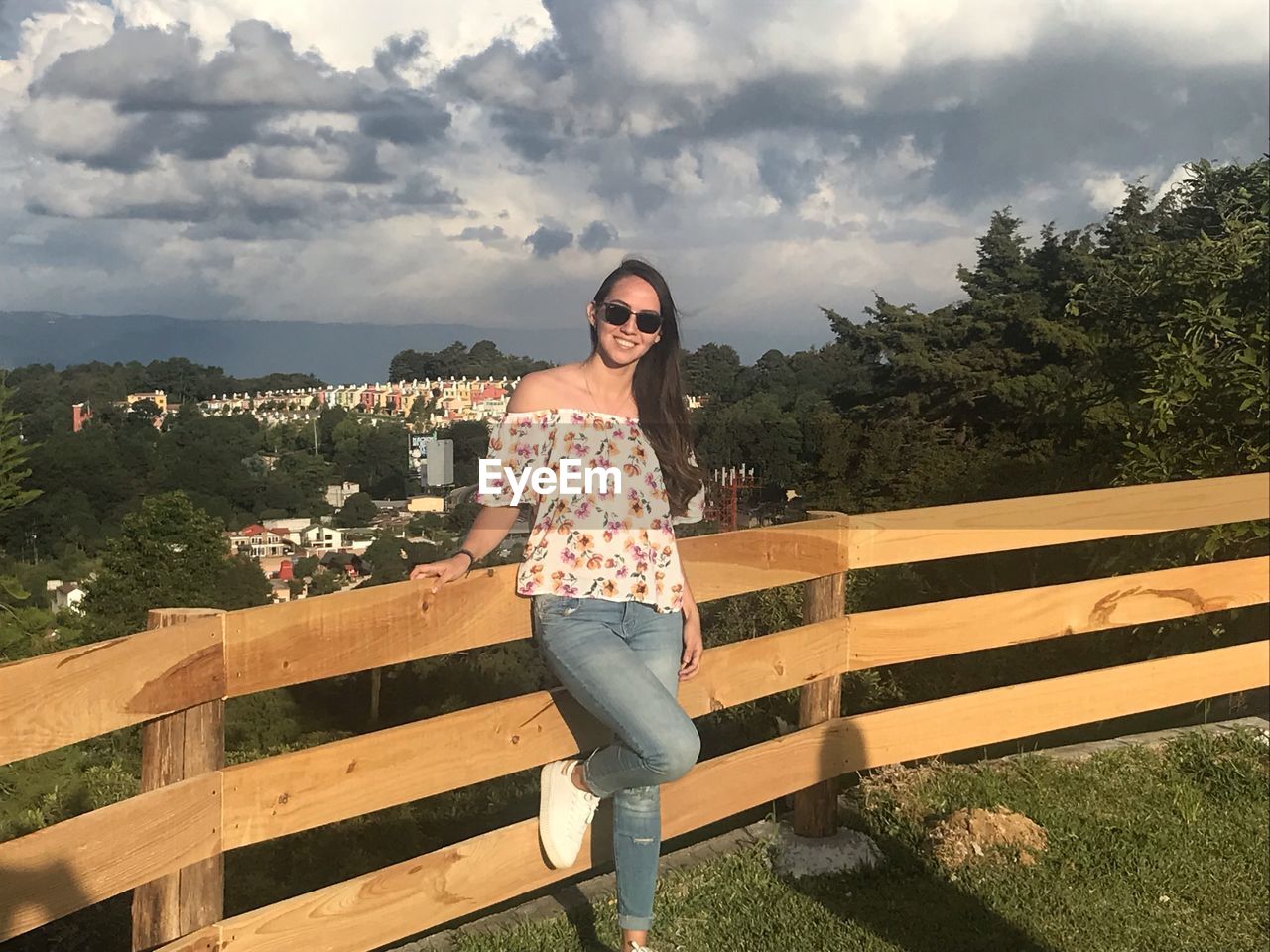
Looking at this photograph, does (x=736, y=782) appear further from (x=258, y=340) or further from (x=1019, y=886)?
(x=258, y=340)

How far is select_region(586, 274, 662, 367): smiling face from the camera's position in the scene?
260 centimetres

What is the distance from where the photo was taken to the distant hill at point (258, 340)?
3.79 meters

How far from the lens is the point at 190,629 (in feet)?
7.08

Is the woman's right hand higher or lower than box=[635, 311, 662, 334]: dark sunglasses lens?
lower

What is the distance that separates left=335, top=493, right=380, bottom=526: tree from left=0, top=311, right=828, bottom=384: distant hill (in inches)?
45.6

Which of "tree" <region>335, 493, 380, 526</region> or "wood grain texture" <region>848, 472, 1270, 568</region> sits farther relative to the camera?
"tree" <region>335, 493, 380, 526</region>

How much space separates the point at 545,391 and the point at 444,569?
454 mm

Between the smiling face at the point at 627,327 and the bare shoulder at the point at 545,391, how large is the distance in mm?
102

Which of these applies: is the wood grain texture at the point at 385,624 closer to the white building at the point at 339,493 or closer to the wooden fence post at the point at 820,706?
the wooden fence post at the point at 820,706

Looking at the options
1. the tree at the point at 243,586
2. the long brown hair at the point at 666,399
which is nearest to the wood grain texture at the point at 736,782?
the long brown hair at the point at 666,399

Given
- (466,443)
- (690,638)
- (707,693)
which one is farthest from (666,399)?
(466,443)

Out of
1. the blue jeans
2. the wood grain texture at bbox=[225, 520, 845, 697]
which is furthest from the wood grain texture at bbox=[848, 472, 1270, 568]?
the blue jeans

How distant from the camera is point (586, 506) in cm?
253

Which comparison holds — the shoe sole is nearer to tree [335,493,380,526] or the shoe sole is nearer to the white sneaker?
the white sneaker
